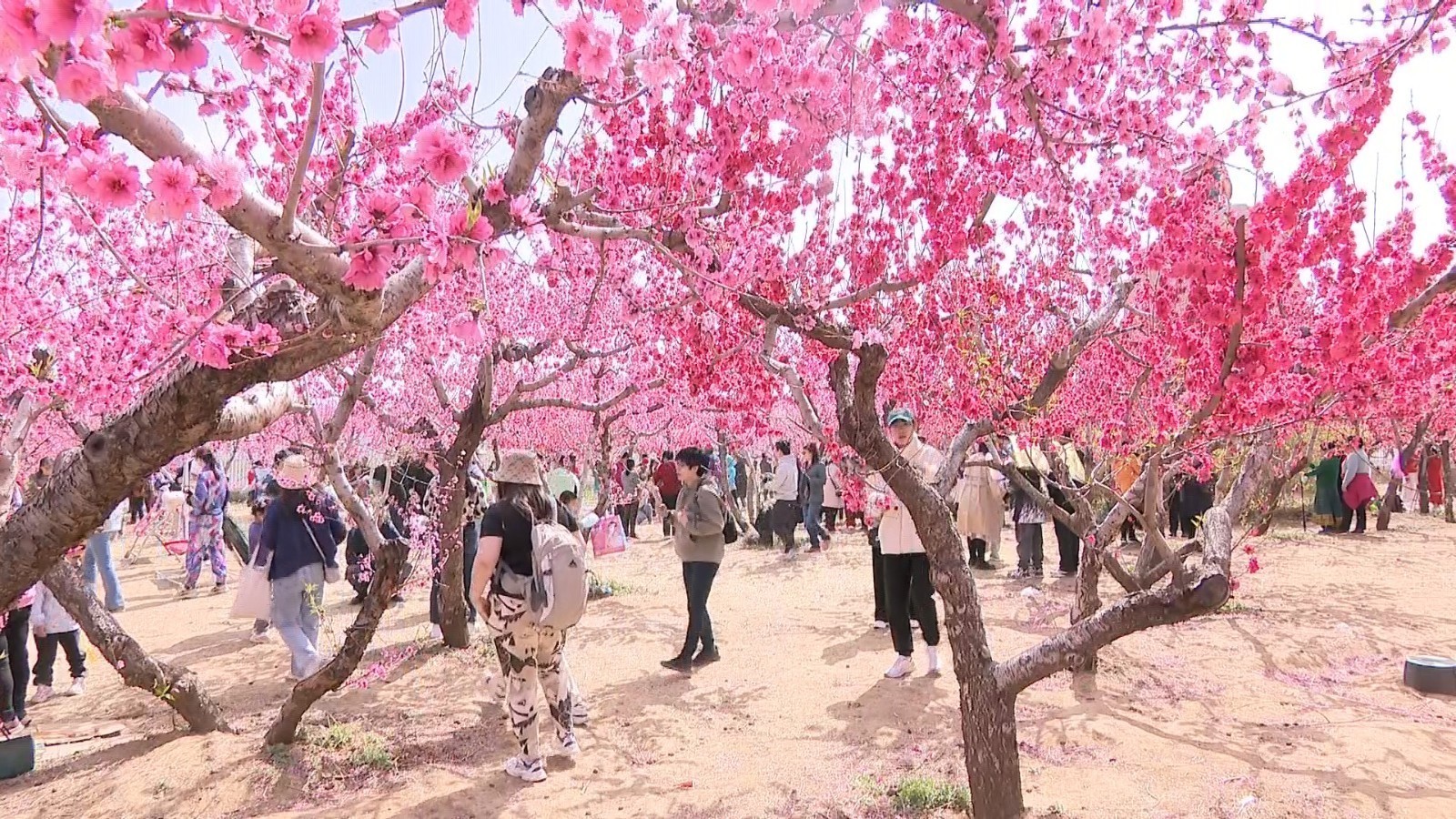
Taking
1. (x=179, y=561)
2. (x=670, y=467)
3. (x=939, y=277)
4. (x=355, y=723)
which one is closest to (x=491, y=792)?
(x=355, y=723)

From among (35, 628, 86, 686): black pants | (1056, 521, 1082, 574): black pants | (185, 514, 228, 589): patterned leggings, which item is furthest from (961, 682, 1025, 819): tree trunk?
(185, 514, 228, 589): patterned leggings

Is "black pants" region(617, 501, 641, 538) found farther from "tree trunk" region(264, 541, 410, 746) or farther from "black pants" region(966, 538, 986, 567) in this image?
"tree trunk" region(264, 541, 410, 746)

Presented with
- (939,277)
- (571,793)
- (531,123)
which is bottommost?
(571,793)

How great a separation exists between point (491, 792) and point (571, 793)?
43 centimetres

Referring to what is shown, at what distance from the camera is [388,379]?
1266cm

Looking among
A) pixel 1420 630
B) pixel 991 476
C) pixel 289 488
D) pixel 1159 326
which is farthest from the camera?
pixel 991 476

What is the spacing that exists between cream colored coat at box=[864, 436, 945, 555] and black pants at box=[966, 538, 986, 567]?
5436mm

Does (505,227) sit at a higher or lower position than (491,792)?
higher

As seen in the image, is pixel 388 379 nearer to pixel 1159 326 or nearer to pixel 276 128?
pixel 276 128

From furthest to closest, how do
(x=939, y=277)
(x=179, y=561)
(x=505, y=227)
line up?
(x=179, y=561) < (x=939, y=277) < (x=505, y=227)

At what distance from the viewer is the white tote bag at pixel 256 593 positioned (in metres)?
6.49

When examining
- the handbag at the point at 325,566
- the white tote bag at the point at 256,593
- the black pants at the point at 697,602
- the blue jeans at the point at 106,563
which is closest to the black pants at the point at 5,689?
the white tote bag at the point at 256,593

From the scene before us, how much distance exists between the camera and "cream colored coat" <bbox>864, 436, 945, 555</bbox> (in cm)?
580

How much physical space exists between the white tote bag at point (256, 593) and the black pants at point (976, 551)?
8.23 meters
